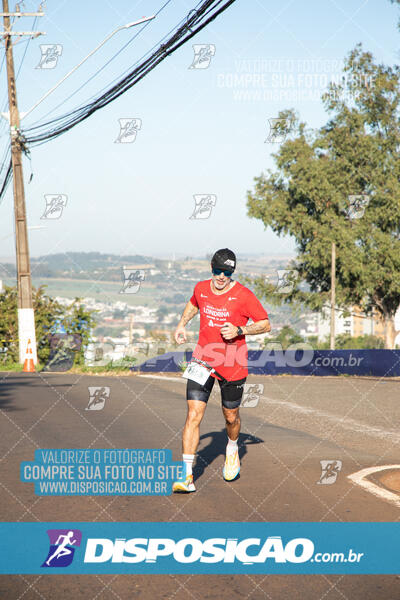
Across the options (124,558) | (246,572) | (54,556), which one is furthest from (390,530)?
(54,556)

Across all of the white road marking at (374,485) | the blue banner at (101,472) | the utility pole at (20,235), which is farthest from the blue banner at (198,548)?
the utility pole at (20,235)

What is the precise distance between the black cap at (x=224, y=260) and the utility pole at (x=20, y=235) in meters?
18.1

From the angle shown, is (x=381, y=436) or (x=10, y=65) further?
(x=10, y=65)

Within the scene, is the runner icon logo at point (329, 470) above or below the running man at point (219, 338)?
below

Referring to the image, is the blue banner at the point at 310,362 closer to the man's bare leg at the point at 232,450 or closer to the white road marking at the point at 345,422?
the white road marking at the point at 345,422

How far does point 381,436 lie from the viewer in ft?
34.2

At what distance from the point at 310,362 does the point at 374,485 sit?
18815mm

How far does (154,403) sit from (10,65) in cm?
1754

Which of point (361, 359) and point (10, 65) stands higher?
point (10, 65)

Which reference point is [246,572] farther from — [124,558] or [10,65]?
[10,65]

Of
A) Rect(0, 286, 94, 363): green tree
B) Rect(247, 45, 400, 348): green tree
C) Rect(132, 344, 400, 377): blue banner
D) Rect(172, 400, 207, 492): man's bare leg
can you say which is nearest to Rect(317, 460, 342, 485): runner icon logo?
Rect(172, 400, 207, 492): man's bare leg

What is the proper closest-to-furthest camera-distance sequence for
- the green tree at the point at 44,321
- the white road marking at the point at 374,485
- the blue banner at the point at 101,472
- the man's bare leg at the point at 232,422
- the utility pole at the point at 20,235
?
the white road marking at the point at 374,485 → the blue banner at the point at 101,472 → the man's bare leg at the point at 232,422 → the utility pole at the point at 20,235 → the green tree at the point at 44,321

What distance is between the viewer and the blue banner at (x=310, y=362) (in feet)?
83.4

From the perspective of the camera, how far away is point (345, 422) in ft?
39.2
